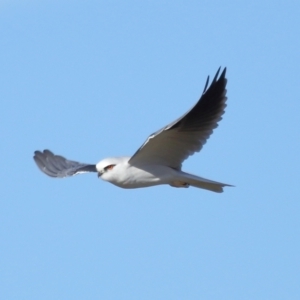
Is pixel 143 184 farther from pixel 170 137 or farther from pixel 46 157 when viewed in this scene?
pixel 46 157

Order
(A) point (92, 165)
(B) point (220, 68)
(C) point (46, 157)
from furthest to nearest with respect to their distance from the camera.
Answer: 1. (C) point (46, 157)
2. (A) point (92, 165)
3. (B) point (220, 68)

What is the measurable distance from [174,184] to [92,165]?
2.01 m

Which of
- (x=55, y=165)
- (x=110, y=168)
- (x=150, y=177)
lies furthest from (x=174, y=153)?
(x=55, y=165)

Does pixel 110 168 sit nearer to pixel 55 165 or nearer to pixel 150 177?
pixel 150 177

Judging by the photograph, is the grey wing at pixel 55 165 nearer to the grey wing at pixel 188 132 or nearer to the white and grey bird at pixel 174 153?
the white and grey bird at pixel 174 153

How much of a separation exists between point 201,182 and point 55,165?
3.23 metres

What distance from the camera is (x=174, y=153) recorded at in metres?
11.6

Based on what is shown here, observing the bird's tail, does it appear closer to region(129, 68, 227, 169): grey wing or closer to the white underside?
the white underside

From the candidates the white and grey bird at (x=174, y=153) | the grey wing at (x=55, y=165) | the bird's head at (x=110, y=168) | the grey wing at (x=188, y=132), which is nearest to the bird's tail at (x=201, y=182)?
the white and grey bird at (x=174, y=153)

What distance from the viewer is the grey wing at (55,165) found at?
13.7 metres

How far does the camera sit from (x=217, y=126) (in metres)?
11.4

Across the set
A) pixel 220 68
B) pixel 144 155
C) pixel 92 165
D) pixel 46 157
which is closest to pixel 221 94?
pixel 220 68

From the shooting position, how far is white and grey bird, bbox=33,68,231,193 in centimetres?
1119

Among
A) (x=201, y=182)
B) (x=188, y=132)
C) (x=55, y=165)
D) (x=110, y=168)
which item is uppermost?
(x=55, y=165)
